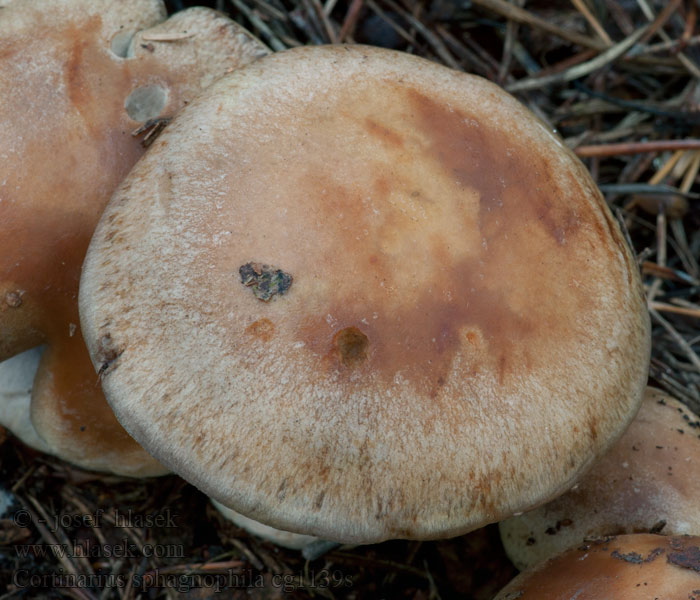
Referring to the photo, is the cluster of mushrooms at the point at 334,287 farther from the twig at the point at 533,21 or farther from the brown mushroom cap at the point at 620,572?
the twig at the point at 533,21

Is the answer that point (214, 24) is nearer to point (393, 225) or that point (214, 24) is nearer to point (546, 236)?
point (393, 225)

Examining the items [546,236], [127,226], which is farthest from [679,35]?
[127,226]

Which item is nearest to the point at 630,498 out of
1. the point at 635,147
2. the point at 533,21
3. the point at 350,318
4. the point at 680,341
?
the point at 680,341

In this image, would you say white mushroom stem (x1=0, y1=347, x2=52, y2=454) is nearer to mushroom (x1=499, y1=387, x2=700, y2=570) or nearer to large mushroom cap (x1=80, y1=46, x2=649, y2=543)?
large mushroom cap (x1=80, y1=46, x2=649, y2=543)

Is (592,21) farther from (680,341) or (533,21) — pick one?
(680,341)

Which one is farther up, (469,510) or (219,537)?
(469,510)

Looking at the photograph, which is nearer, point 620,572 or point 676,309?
point 620,572
